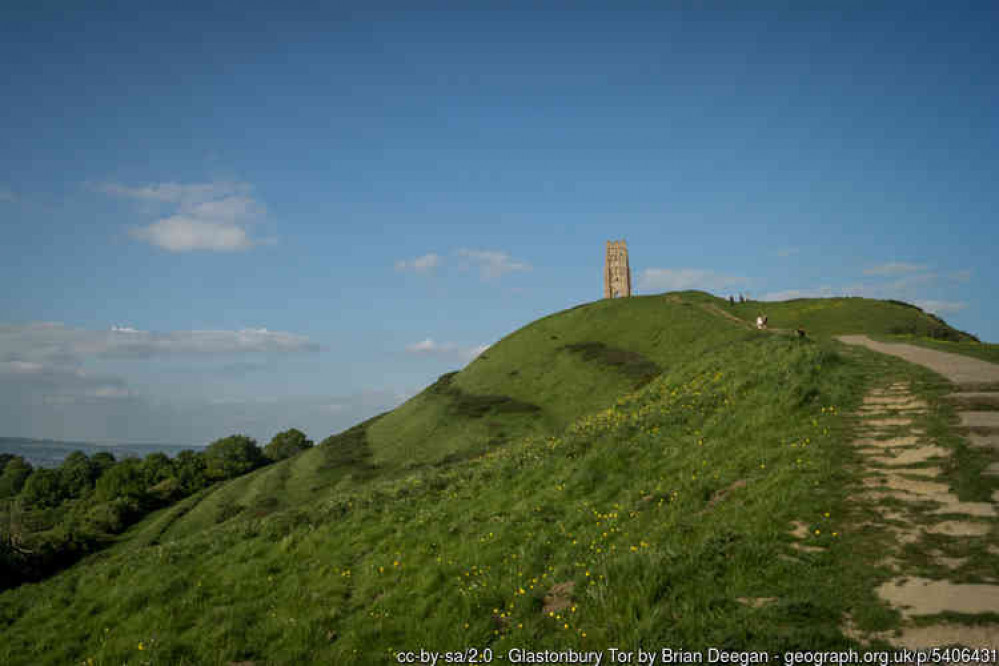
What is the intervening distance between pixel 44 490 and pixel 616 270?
134526 mm

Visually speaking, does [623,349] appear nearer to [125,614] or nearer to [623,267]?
[125,614]

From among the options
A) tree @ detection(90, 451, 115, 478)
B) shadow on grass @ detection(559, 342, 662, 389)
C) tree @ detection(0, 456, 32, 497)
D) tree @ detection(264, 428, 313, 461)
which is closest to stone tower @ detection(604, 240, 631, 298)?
shadow on grass @ detection(559, 342, 662, 389)

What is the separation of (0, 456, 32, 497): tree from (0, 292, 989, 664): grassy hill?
152 metres

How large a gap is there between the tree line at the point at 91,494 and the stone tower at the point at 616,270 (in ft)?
297

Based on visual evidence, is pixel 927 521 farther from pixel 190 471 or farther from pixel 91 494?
pixel 91 494

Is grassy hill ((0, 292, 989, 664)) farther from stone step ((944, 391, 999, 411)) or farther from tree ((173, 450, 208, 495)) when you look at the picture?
tree ((173, 450, 208, 495))

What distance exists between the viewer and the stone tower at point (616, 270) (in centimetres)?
13400

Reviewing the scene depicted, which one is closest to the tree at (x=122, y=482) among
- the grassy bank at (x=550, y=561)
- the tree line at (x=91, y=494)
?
the tree line at (x=91, y=494)

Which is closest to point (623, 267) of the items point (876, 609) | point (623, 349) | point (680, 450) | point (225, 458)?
point (623, 349)


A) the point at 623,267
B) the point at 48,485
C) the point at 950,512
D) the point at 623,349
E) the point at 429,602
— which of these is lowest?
the point at 48,485

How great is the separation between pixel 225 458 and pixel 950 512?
430 ft

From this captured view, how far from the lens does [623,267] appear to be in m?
135

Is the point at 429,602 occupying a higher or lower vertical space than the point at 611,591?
lower

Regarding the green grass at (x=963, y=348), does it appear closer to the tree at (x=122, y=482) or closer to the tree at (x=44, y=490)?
the tree at (x=122, y=482)
